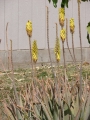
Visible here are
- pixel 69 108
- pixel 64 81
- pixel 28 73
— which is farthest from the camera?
pixel 28 73

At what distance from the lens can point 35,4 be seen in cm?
1056

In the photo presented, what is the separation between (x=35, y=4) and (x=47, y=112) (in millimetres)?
7024

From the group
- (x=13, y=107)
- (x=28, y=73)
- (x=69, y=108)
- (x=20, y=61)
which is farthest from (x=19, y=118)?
(x=20, y=61)

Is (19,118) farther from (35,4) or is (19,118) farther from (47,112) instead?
(35,4)

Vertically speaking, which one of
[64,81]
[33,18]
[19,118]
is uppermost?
[33,18]

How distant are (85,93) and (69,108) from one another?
0.23 meters

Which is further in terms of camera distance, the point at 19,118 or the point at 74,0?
the point at 74,0

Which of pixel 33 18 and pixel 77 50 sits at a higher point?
pixel 33 18

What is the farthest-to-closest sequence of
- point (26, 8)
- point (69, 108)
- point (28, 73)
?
point (26, 8) < point (28, 73) < point (69, 108)

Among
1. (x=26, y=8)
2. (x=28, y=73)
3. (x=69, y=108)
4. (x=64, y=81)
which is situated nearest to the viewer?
(x=69, y=108)

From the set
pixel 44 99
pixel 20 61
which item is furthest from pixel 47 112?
pixel 20 61

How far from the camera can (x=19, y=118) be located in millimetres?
3842

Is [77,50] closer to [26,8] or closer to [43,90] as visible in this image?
[26,8]

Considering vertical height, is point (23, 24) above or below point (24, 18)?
below
